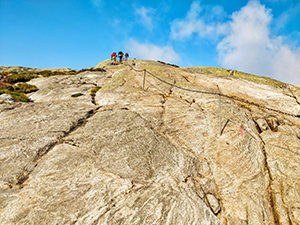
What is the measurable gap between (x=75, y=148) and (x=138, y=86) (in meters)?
13.5

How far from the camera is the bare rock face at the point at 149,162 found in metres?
8.38

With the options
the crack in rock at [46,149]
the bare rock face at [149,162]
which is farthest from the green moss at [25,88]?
the crack in rock at [46,149]

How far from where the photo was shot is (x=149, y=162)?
1115 centimetres

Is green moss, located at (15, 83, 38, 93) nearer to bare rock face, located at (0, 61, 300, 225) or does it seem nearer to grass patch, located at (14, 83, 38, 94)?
grass patch, located at (14, 83, 38, 94)

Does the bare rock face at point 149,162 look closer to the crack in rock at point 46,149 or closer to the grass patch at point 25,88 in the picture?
the crack in rock at point 46,149

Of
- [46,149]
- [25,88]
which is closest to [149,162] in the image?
[46,149]

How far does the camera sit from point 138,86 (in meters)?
23.0

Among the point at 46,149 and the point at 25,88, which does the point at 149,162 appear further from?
the point at 25,88

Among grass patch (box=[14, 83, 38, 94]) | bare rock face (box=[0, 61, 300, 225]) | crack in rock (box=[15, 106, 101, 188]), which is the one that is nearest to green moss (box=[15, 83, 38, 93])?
grass patch (box=[14, 83, 38, 94])

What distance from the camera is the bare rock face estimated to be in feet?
27.5

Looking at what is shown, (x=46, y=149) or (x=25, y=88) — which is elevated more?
(x=25, y=88)

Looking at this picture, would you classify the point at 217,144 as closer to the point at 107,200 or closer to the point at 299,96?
the point at 107,200

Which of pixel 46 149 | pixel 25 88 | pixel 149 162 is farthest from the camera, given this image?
pixel 25 88

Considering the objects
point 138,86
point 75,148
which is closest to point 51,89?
point 138,86
